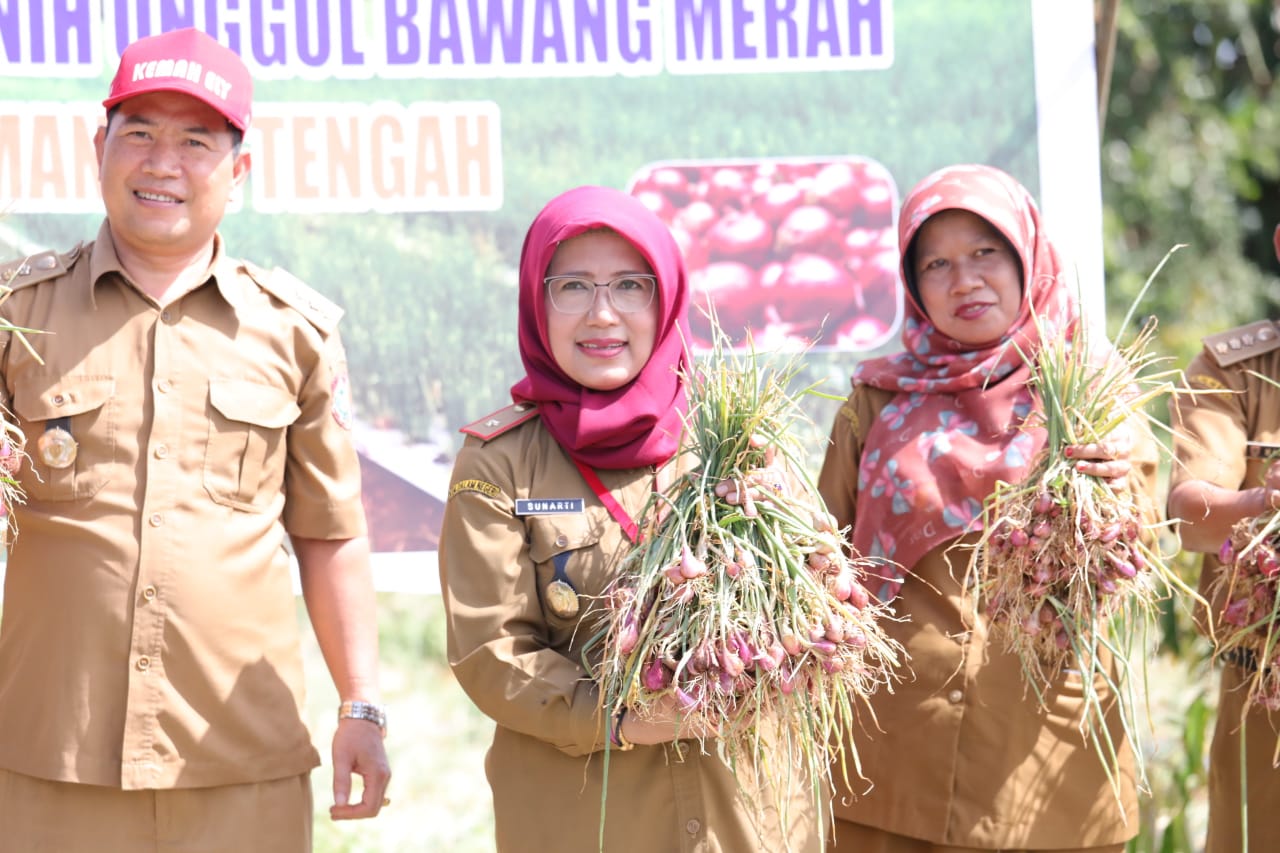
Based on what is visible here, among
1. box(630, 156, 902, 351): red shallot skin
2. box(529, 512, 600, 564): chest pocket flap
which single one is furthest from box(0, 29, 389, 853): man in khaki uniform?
box(630, 156, 902, 351): red shallot skin

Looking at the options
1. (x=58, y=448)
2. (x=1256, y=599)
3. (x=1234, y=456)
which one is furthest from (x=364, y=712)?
(x=1234, y=456)

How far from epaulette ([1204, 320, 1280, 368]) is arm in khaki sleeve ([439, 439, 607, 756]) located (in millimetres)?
1453

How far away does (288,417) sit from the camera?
8.45ft

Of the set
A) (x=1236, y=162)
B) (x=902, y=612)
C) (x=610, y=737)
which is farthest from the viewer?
(x=1236, y=162)

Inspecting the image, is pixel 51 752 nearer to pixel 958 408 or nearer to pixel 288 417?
pixel 288 417

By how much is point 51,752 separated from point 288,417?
0.68 meters

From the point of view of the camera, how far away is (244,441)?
2.52 meters

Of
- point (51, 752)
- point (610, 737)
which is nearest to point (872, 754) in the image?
point (610, 737)

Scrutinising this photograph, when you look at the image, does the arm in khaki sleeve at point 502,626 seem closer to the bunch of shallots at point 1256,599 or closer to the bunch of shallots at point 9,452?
the bunch of shallots at point 9,452

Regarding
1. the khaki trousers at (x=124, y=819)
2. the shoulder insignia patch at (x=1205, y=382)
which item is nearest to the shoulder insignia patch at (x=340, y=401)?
the khaki trousers at (x=124, y=819)

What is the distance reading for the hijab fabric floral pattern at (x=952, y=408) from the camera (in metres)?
2.70

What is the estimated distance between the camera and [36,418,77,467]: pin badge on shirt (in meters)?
2.41

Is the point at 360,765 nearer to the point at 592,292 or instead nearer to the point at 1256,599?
the point at 592,292

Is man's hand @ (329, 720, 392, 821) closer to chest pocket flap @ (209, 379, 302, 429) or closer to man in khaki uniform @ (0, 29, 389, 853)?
man in khaki uniform @ (0, 29, 389, 853)
